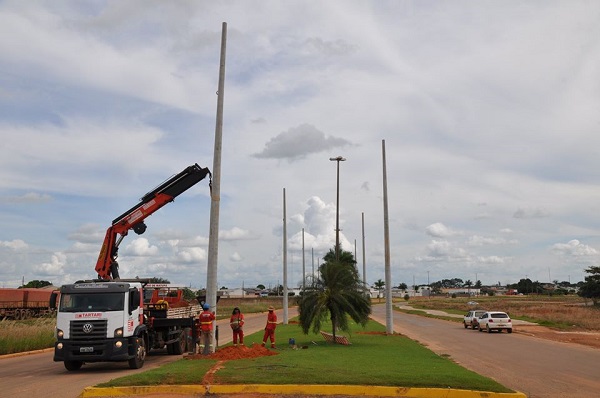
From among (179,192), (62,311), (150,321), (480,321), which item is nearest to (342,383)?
(62,311)

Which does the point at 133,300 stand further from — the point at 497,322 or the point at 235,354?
the point at 497,322

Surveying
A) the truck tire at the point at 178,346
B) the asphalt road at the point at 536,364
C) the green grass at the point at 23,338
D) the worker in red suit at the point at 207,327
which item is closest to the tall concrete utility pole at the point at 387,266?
the asphalt road at the point at 536,364

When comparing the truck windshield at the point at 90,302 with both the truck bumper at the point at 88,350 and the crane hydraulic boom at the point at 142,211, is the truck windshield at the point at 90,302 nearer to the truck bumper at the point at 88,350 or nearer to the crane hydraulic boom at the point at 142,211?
the truck bumper at the point at 88,350

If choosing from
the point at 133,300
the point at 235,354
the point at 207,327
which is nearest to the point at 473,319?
the point at 235,354

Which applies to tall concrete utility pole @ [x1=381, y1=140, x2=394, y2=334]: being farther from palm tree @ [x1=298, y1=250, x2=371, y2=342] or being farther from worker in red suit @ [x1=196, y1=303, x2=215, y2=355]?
worker in red suit @ [x1=196, y1=303, x2=215, y2=355]

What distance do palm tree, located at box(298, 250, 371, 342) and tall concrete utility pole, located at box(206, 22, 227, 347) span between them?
5028 millimetres

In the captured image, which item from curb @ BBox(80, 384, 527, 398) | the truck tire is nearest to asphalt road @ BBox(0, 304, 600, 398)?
the truck tire

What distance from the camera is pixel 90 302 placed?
18.3 meters

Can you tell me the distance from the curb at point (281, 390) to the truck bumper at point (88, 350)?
18.1ft

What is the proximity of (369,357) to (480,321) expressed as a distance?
88.6 ft

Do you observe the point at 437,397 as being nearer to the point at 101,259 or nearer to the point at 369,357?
the point at 369,357

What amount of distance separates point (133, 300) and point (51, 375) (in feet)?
10.0

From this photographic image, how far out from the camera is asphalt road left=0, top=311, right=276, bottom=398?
1411 centimetres

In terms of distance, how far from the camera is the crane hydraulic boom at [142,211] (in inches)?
955
